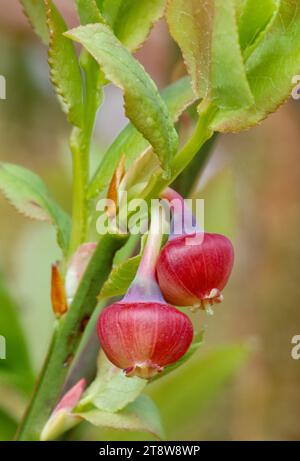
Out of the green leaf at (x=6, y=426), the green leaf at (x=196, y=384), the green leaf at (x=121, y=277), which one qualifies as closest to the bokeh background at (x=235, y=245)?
the green leaf at (x=196, y=384)

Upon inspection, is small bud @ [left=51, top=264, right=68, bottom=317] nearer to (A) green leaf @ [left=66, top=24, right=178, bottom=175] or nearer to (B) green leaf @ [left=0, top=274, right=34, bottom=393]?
(A) green leaf @ [left=66, top=24, right=178, bottom=175]

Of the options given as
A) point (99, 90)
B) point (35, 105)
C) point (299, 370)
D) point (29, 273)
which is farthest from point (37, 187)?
point (35, 105)

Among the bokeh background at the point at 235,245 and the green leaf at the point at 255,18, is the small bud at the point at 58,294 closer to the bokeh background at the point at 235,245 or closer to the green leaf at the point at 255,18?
the green leaf at the point at 255,18

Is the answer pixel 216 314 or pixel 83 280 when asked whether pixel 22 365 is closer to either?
pixel 83 280

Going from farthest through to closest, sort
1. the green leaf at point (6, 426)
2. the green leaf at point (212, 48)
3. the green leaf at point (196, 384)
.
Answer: the green leaf at point (196, 384)
the green leaf at point (6, 426)
the green leaf at point (212, 48)

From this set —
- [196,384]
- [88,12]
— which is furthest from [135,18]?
[196,384]
